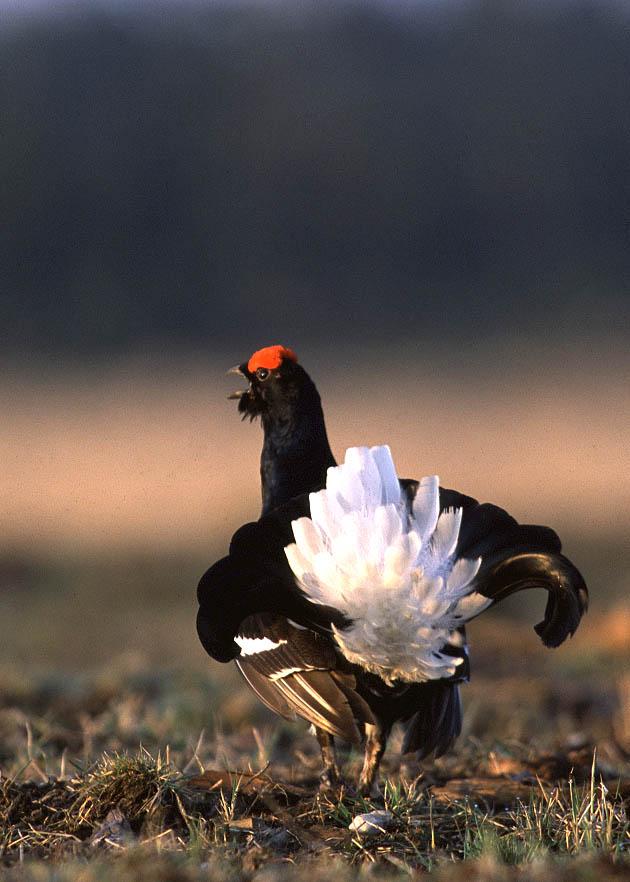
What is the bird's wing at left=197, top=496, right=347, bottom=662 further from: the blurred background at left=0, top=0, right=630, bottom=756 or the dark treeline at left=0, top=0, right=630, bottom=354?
the dark treeline at left=0, top=0, right=630, bottom=354

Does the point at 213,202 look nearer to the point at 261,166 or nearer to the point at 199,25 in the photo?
the point at 261,166

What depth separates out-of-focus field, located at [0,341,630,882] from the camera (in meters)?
3.50

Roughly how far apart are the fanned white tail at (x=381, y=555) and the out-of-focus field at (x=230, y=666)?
49cm

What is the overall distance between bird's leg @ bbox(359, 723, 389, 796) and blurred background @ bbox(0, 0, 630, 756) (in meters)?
1.73

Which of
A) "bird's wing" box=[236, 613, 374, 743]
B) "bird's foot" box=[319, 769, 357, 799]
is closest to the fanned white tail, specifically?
"bird's wing" box=[236, 613, 374, 743]

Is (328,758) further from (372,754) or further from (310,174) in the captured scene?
(310,174)

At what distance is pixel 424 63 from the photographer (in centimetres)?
3541

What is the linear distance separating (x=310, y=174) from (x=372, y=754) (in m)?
26.5

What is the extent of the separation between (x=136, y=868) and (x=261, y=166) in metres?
29.0

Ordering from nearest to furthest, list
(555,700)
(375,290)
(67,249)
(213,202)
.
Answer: (555,700), (375,290), (67,249), (213,202)

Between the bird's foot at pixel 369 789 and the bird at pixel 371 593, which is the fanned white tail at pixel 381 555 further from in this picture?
the bird's foot at pixel 369 789

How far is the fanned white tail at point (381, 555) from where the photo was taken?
11.9ft

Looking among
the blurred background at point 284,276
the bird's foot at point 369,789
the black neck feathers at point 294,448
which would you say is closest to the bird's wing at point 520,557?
the bird's foot at point 369,789

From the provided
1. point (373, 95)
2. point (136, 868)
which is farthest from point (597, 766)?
point (373, 95)
